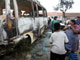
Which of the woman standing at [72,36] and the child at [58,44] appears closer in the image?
the child at [58,44]

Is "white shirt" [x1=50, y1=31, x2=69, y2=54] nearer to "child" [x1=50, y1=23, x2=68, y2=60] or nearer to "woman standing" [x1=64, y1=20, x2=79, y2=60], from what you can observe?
"child" [x1=50, y1=23, x2=68, y2=60]

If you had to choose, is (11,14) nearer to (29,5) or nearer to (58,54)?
(58,54)

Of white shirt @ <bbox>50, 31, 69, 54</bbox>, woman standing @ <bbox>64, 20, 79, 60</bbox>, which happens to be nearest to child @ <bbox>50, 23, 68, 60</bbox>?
white shirt @ <bbox>50, 31, 69, 54</bbox>

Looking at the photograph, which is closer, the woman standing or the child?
the child

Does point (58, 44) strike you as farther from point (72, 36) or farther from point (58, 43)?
point (72, 36)

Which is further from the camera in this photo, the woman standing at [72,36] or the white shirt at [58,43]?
the woman standing at [72,36]

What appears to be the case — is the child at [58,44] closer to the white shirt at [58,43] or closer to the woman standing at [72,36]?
the white shirt at [58,43]

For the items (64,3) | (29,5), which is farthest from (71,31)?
(64,3)

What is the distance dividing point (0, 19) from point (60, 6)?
52764mm

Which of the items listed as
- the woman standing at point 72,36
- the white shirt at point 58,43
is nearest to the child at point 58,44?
the white shirt at point 58,43

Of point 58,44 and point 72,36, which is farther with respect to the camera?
point 72,36

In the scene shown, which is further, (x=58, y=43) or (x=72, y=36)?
(x=72, y=36)

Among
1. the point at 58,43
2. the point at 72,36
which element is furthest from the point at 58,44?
the point at 72,36

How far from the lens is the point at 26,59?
645 centimetres
